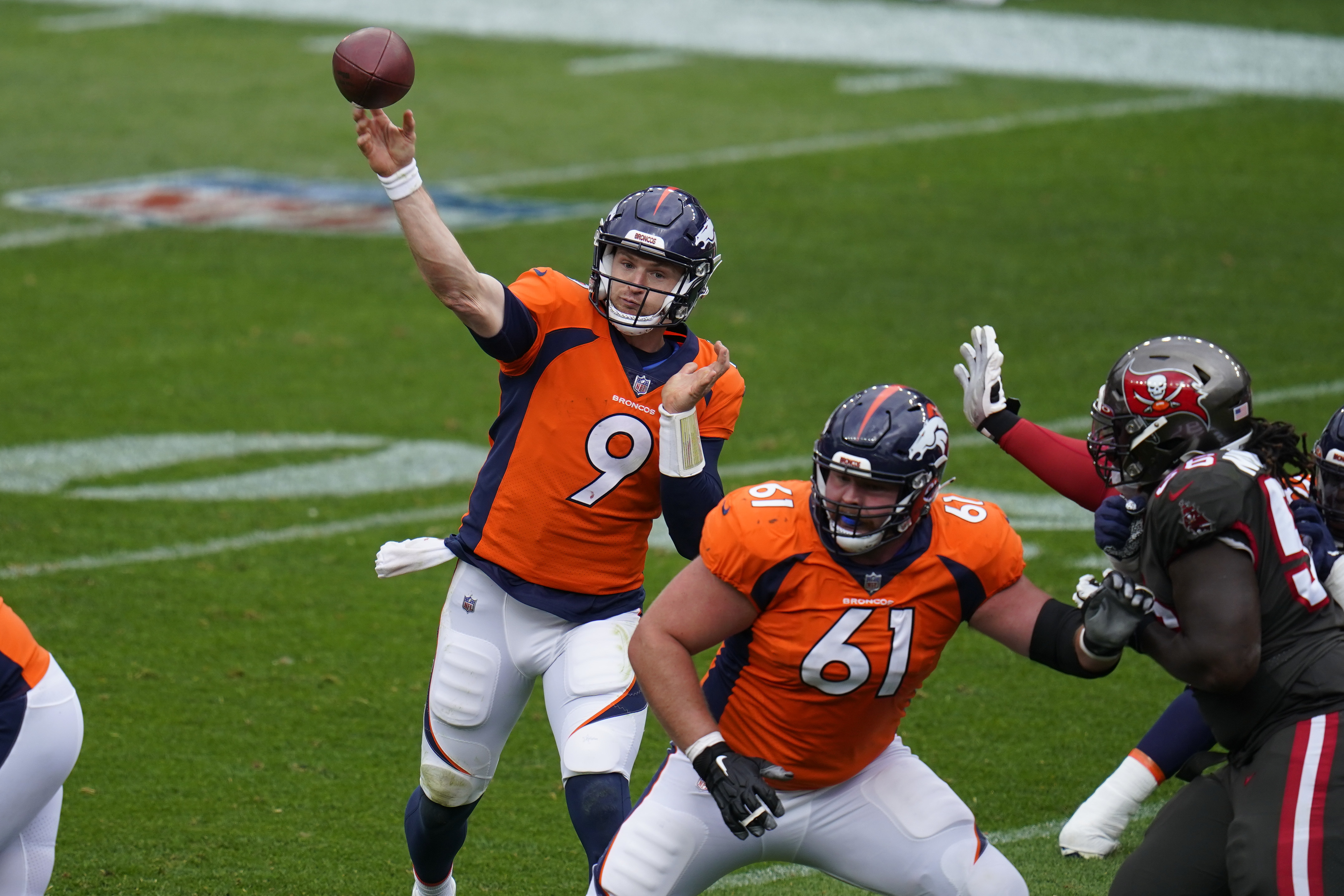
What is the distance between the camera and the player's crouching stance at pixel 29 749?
4086 millimetres

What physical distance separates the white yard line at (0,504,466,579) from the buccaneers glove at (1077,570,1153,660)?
17.2 ft

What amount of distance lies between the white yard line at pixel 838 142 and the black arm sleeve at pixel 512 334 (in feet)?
36.9

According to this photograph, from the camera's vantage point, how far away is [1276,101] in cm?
1867

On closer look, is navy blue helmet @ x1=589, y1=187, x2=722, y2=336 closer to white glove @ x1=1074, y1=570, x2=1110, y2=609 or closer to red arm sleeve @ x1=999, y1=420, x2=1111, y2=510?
red arm sleeve @ x1=999, y1=420, x2=1111, y2=510

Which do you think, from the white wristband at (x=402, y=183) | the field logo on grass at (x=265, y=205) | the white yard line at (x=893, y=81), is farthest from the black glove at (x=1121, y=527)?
the white yard line at (x=893, y=81)

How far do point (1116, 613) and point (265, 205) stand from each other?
41.5 feet

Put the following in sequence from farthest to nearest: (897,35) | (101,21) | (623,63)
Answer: (101,21)
(897,35)
(623,63)

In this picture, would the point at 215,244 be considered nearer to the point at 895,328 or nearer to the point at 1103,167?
the point at 895,328

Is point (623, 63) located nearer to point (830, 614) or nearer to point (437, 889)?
point (437, 889)

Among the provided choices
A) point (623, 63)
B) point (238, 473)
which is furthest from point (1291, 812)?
point (623, 63)

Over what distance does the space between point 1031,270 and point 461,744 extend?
9013 mm

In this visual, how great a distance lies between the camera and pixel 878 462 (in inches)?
157

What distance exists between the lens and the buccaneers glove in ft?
12.7

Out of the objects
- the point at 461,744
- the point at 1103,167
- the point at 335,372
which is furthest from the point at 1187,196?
the point at 461,744
